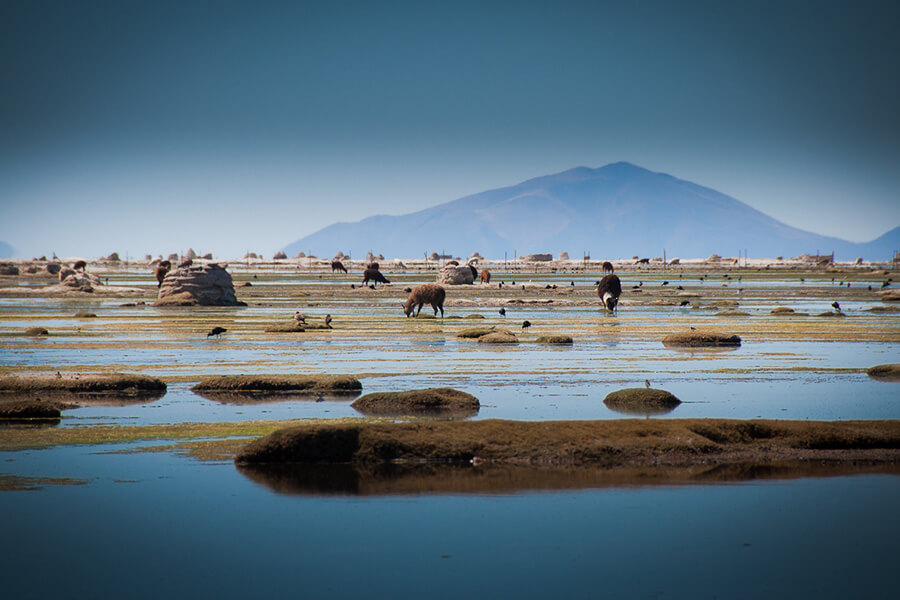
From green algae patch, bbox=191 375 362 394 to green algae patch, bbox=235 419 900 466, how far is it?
5.81 metres

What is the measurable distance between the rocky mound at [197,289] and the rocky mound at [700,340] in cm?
2870

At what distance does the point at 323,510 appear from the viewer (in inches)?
386

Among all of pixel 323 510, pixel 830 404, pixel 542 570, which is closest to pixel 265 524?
pixel 323 510

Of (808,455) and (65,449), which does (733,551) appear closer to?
(808,455)

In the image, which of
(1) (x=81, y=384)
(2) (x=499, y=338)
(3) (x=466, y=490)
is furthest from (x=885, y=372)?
(1) (x=81, y=384)

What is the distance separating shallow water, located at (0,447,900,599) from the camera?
7.77 meters

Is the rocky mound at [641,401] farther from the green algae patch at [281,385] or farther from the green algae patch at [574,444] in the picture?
the green algae patch at [281,385]

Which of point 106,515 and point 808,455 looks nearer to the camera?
point 106,515

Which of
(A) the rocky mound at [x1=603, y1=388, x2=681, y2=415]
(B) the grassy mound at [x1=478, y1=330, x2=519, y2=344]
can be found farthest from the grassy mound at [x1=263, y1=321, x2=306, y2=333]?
(A) the rocky mound at [x1=603, y1=388, x2=681, y2=415]

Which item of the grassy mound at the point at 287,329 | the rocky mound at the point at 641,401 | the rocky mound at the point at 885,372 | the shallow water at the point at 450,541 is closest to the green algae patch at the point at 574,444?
the shallow water at the point at 450,541

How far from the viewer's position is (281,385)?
1794 cm

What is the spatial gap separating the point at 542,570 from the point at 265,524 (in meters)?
3.10

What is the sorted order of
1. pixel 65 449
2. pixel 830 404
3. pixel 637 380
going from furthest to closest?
pixel 637 380
pixel 830 404
pixel 65 449

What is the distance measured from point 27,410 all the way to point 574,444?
9209 millimetres
